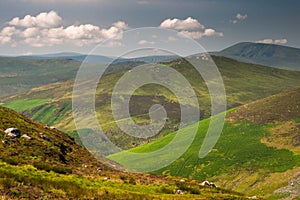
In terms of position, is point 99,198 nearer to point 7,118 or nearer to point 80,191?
point 80,191

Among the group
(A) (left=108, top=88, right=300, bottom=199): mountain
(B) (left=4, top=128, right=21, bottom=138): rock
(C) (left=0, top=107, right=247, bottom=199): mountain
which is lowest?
(A) (left=108, top=88, right=300, bottom=199): mountain

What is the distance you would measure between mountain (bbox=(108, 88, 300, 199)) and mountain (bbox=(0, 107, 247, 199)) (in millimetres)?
68484

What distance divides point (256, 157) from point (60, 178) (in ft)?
426

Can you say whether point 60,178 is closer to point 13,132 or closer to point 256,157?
point 13,132

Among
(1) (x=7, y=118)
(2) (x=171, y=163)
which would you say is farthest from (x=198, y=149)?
(1) (x=7, y=118)

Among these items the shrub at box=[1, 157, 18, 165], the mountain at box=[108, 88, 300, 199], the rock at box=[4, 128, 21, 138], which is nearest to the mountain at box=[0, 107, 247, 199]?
the shrub at box=[1, 157, 18, 165]

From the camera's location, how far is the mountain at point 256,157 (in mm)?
121569

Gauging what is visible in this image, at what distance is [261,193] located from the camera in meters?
113

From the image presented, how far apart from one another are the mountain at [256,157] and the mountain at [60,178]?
68.5 m

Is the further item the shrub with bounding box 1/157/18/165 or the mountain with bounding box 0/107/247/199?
the shrub with bounding box 1/157/18/165

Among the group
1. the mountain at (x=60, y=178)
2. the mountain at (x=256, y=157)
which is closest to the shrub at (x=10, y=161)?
the mountain at (x=60, y=178)

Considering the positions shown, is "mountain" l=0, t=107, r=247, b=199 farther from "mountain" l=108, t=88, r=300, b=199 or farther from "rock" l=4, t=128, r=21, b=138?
"mountain" l=108, t=88, r=300, b=199

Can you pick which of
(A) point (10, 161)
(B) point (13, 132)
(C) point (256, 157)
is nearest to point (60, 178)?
(A) point (10, 161)

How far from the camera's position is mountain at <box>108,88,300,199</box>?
12157 centimetres
